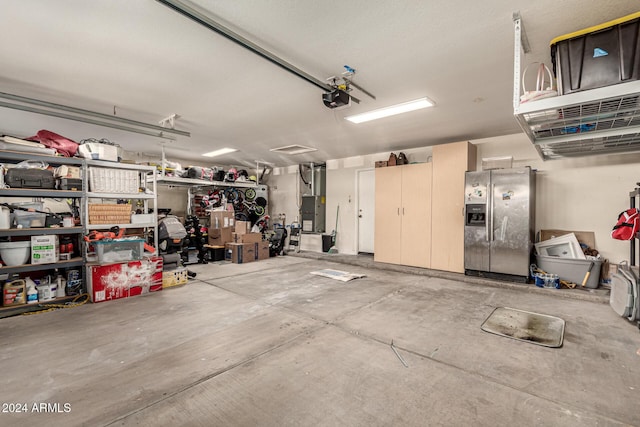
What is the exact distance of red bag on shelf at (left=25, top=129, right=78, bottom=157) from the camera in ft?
12.3

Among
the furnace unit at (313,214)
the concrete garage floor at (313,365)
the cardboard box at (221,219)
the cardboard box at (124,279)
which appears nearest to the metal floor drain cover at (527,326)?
the concrete garage floor at (313,365)

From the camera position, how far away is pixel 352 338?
2600 mm

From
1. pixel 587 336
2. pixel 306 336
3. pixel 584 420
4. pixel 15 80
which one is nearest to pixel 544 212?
pixel 587 336

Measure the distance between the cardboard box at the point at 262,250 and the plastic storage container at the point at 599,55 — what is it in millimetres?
6124

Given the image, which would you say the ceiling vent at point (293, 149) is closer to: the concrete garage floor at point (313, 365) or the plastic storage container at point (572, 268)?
the concrete garage floor at point (313, 365)

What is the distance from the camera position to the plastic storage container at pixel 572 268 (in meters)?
3.99

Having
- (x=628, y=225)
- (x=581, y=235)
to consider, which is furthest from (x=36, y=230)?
(x=581, y=235)

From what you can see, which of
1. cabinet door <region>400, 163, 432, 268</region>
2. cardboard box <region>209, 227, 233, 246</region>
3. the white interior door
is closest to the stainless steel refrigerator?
cabinet door <region>400, 163, 432, 268</region>

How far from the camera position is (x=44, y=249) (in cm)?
349

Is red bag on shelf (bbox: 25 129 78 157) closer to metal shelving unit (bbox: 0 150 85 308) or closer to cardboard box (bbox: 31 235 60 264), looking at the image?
metal shelving unit (bbox: 0 150 85 308)

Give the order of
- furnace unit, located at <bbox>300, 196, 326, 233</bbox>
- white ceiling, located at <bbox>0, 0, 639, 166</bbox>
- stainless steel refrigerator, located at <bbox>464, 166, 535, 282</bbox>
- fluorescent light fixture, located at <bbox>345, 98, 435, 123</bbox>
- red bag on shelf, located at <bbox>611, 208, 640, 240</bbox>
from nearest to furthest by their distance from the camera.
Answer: white ceiling, located at <bbox>0, 0, 639, 166</bbox> < red bag on shelf, located at <bbox>611, 208, 640, 240</bbox> < fluorescent light fixture, located at <bbox>345, 98, 435, 123</bbox> < stainless steel refrigerator, located at <bbox>464, 166, 535, 282</bbox> < furnace unit, located at <bbox>300, 196, 326, 233</bbox>

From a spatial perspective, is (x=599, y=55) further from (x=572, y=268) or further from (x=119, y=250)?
(x=119, y=250)

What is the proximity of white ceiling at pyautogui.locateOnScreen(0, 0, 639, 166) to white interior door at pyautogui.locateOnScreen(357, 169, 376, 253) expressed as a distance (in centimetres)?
244

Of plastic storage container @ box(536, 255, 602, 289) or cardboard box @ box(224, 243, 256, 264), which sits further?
cardboard box @ box(224, 243, 256, 264)
